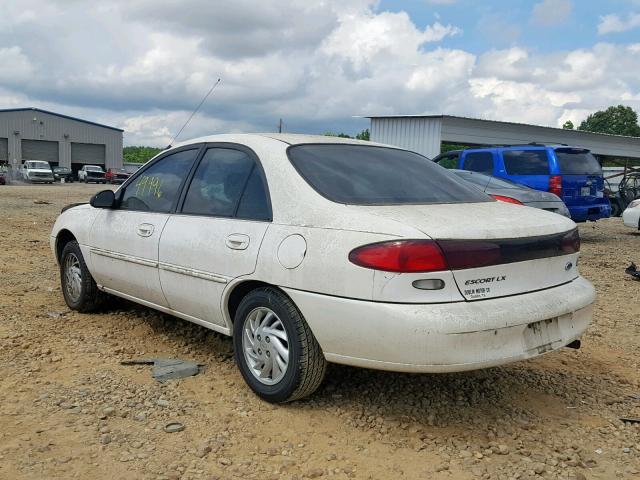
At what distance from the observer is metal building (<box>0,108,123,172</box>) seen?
51281 millimetres

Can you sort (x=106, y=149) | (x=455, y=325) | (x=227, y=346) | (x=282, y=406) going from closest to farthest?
(x=455, y=325) < (x=282, y=406) < (x=227, y=346) < (x=106, y=149)

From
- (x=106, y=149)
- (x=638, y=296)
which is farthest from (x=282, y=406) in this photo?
(x=106, y=149)

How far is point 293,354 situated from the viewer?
10.6 feet

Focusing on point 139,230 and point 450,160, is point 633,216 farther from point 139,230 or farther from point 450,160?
point 139,230

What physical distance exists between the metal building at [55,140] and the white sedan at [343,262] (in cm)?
→ 5244

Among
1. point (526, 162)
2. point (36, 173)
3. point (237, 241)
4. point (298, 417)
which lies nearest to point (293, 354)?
point (298, 417)

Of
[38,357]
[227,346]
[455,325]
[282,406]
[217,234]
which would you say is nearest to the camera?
[455,325]

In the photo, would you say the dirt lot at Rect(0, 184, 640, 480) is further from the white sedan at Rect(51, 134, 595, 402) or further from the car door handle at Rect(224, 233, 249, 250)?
the car door handle at Rect(224, 233, 249, 250)

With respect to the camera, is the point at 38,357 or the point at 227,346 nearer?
the point at 38,357

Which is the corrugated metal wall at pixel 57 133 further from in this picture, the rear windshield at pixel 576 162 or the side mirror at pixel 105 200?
the side mirror at pixel 105 200

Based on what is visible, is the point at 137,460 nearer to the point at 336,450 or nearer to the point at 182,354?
the point at 336,450

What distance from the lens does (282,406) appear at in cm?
344

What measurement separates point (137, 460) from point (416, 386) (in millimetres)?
1712

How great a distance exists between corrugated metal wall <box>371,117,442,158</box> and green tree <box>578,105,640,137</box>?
184ft
